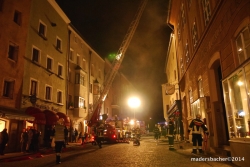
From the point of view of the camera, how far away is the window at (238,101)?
7039mm

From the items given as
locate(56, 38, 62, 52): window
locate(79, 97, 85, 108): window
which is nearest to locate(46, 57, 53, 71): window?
locate(56, 38, 62, 52): window

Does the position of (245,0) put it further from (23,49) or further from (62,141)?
(23,49)

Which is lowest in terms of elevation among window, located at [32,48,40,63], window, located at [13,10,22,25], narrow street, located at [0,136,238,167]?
narrow street, located at [0,136,238,167]

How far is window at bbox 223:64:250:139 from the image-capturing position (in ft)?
23.1

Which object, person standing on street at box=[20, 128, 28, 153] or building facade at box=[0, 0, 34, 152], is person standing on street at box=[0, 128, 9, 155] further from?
person standing on street at box=[20, 128, 28, 153]

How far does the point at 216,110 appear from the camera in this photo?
471 inches

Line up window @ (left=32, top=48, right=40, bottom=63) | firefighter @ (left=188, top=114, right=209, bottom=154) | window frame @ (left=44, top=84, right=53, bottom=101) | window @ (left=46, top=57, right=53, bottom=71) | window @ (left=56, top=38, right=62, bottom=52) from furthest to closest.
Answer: window @ (left=56, top=38, right=62, bottom=52), window @ (left=46, top=57, right=53, bottom=71), window frame @ (left=44, top=84, right=53, bottom=101), window @ (left=32, top=48, right=40, bottom=63), firefighter @ (left=188, top=114, right=209, bottom=154)

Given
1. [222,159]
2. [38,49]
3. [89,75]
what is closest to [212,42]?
[222,159]

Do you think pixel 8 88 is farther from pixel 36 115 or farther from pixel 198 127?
pixel 198 127

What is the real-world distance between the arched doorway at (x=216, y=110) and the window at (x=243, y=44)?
2511 millimetres

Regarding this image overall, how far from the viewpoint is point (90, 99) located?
34.6m

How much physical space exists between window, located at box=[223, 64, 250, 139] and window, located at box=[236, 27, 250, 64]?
3.14ft

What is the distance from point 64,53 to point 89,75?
7.81m

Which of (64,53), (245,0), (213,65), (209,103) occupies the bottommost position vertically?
(209,103)
